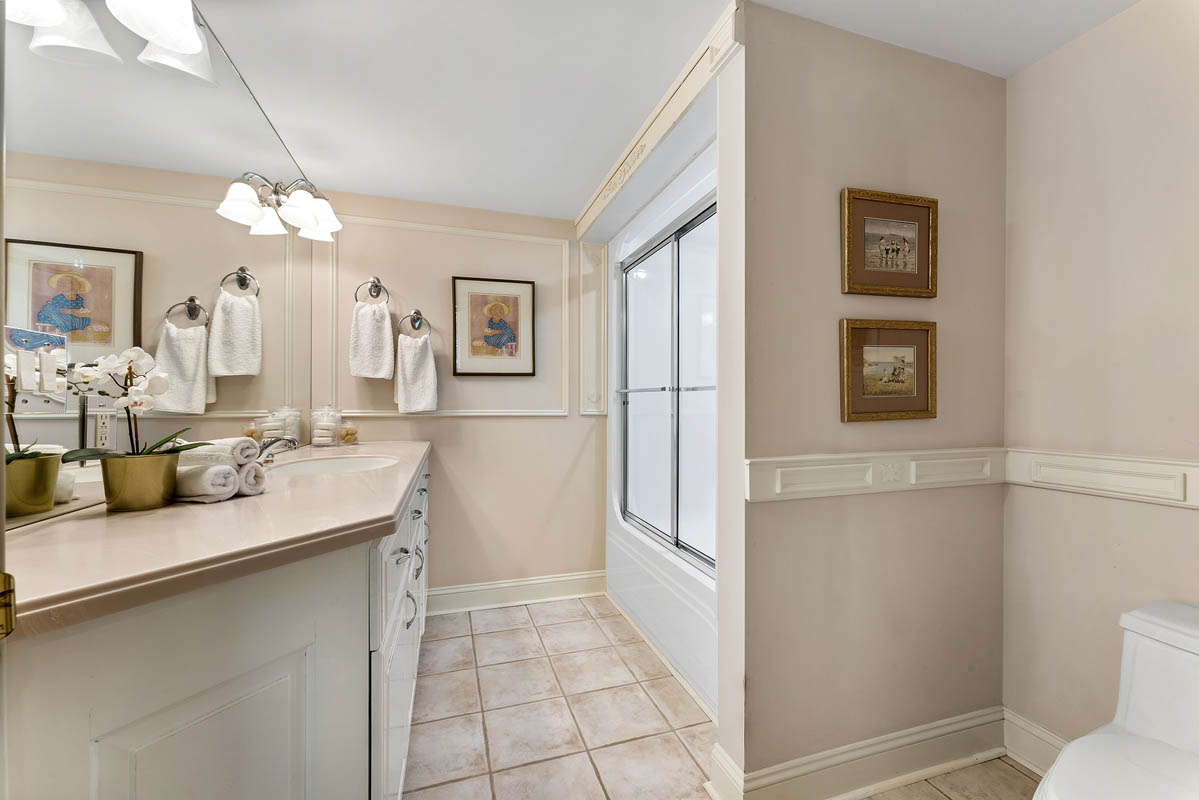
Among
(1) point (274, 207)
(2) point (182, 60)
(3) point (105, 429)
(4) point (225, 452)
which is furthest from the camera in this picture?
(1) point (274, 207)

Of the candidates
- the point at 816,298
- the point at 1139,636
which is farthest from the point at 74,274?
the point at 1139,636

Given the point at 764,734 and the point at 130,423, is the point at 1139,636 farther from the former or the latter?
the point at 130,423

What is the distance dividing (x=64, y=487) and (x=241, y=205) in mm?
967

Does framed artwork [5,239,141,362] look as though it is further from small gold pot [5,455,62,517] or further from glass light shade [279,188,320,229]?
glass light shade [279,188,320,229]

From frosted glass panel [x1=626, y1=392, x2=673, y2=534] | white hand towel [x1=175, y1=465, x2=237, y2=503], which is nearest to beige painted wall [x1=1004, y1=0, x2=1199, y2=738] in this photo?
frosted glass panel [x1=626, y1=392, x2=673, y2=534]

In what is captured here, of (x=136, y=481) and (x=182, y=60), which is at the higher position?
(x=182, y=60)

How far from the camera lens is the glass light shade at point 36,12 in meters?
0.79

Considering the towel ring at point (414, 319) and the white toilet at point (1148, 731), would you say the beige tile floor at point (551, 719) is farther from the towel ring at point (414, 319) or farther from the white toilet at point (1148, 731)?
the towel ring at point (414, 319)

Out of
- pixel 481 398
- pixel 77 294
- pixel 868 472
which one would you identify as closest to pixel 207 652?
pixel 77 294

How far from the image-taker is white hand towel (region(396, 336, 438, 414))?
8.61 feet

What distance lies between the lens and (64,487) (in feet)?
3.22

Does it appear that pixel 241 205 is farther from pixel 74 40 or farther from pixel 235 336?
pixel 74 40

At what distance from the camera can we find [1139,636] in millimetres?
1230

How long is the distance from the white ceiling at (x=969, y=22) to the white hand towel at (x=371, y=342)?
213 centimetres
